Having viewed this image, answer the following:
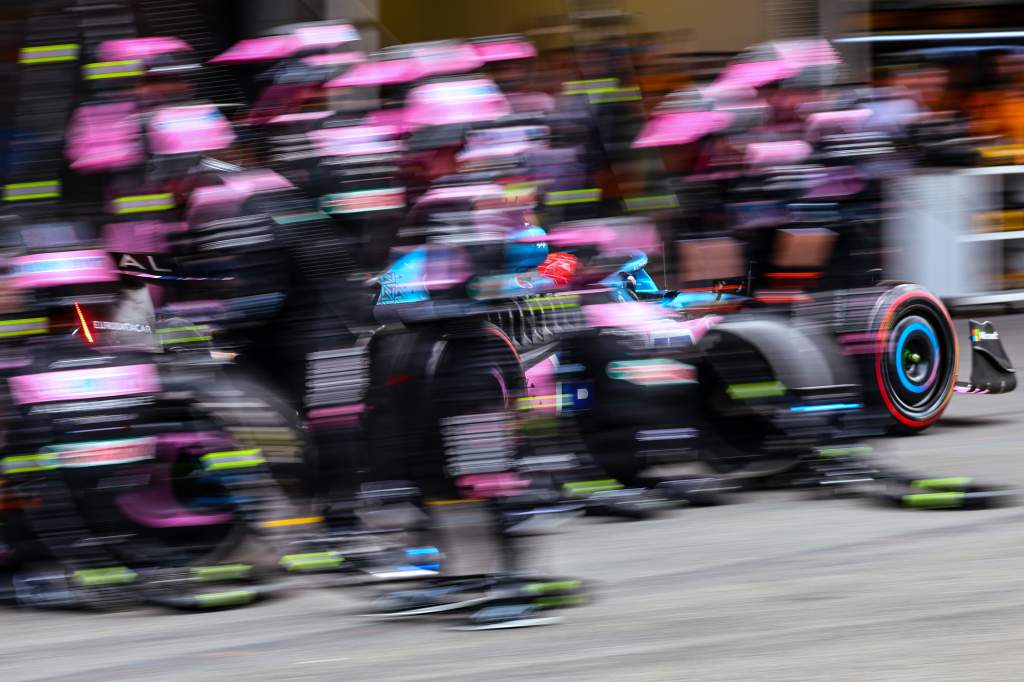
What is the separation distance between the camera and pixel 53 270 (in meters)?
5.18

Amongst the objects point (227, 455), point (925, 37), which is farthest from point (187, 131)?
point (925, 37)

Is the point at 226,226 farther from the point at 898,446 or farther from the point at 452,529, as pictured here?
the point at 898,446

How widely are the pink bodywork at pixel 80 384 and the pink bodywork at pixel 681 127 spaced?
254 centimetres

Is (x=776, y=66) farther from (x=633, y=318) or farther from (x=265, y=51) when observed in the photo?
(x=265, y=51)

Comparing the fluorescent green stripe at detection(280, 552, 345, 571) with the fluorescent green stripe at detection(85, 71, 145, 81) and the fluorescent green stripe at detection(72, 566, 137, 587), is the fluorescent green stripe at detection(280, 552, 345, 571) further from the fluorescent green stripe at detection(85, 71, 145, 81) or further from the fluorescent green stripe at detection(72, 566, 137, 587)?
the fluorescent green stripe at detection(85, 71, 145, 81)

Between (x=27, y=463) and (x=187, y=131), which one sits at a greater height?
(x=187, y=131)

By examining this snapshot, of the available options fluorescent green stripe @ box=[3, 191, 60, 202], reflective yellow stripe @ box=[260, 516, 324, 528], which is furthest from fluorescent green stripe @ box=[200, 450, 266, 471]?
fluorescent green stripe @ box=[3, 191, 60, 202]

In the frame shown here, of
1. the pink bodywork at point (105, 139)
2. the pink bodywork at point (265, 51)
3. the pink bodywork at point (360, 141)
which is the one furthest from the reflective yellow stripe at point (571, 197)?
the pink bodywork at point (105, 139)

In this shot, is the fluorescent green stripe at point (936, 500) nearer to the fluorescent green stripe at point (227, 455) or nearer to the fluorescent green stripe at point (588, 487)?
the fluorescent green stripe at point (588, 487)

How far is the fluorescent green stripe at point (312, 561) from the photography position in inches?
224

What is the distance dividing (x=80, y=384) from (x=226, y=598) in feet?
2.83

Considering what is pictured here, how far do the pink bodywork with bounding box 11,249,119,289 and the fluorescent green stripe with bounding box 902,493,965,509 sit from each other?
3.45 meters

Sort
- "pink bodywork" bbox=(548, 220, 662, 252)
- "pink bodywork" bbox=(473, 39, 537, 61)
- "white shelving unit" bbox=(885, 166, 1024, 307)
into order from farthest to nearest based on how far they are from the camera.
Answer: "white shelving unit" bbox=(885, 166, 1024, 307)
"pink bodywork" bbox=(473, 39, 537, 61)
"pink bodywork" bbox=(548, 220, 662, 252)

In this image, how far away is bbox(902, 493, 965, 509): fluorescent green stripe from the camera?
6609 millimetres
